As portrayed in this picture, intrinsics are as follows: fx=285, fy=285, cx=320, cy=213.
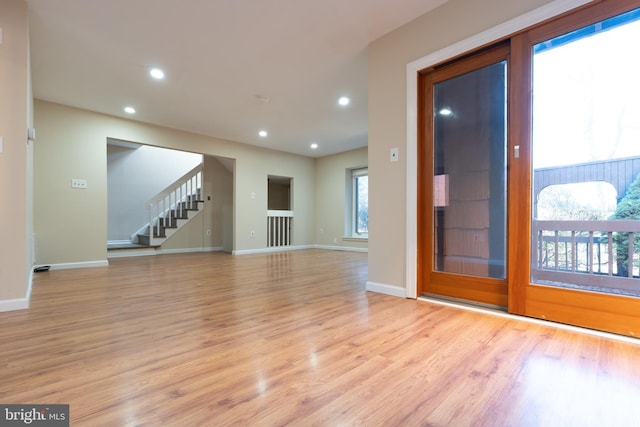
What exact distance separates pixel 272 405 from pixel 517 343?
1.42 meters

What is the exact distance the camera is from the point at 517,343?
162cm

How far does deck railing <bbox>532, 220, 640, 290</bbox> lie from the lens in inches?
67.6

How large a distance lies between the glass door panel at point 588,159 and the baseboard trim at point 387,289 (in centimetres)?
99

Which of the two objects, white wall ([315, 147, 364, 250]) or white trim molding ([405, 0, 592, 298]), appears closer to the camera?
white trim molding ([405, 0, 592, 298])

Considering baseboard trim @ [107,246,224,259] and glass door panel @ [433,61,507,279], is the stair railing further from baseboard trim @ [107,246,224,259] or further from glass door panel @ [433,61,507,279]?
glass door panel @ [433,61,507,279]

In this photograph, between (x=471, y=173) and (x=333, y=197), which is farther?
(x=333, y=197)

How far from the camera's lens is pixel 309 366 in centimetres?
137

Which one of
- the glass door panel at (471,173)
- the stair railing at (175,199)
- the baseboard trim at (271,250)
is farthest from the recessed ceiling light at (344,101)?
the stair railing at (175,199)

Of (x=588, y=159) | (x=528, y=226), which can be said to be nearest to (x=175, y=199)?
(x=528, y=226)

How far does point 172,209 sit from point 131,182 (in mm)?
1190

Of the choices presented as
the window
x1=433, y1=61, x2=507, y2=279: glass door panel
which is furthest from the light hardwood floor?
the window

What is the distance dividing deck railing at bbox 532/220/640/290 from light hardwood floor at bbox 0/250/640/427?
0.38 m

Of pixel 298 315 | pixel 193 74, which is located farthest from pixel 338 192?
pixel 298 315

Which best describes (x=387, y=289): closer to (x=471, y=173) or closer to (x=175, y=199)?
(x=471, y=173)
